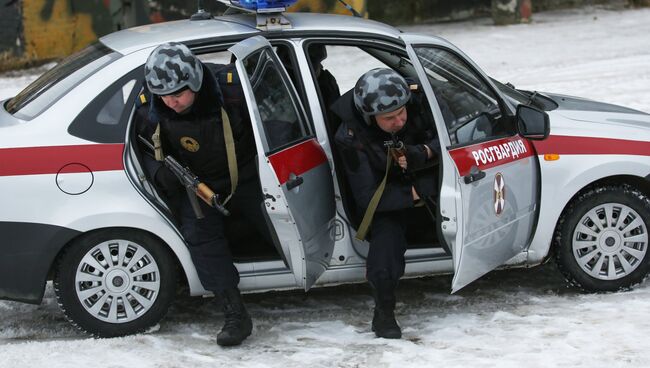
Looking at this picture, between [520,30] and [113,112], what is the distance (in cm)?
1139

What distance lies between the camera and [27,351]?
5.46 meters

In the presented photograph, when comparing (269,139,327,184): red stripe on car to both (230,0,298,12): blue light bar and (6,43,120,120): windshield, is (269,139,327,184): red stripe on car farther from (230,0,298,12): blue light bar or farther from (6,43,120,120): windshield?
(6,43,120,120): windshield

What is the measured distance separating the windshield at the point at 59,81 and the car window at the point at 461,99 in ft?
5.51

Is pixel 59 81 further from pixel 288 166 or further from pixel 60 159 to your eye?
pixel 288 166

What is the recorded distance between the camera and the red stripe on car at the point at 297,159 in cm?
533

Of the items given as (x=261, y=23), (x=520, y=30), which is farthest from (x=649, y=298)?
(x=520, y=30)

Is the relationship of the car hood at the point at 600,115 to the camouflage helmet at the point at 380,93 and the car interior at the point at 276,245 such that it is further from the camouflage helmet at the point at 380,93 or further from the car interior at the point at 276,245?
the camouflage helmet at the point at 380,93

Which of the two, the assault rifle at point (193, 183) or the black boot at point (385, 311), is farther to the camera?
the black boot at point (385, 311)

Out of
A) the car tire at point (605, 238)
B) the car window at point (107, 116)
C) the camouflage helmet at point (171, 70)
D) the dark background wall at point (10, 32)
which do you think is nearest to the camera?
the camouflage helmet at point (171, 70)

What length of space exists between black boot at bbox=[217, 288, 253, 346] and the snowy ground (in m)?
0.07

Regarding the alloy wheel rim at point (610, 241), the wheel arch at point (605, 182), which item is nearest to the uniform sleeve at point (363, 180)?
the wheel arch at point (605, 182)

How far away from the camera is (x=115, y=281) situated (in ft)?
18.2

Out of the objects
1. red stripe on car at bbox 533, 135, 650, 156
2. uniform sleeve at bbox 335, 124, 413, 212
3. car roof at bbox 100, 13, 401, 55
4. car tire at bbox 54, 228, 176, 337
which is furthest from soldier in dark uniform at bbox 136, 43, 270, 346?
red stripe on car at bbox 533, 135, 650, 156

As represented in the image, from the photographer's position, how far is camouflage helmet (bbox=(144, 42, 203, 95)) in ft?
17.2
